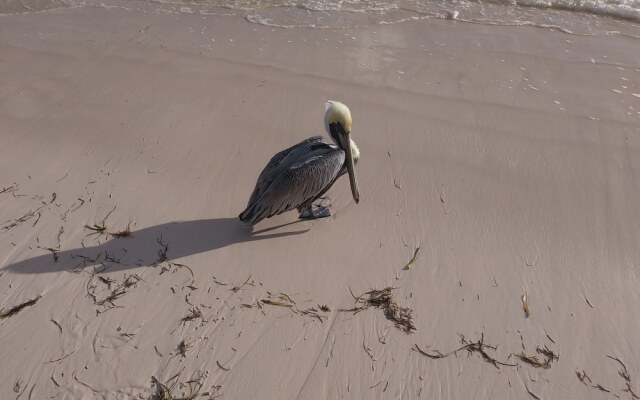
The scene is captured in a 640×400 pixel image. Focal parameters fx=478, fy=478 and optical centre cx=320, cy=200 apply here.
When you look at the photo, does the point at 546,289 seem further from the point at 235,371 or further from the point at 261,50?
the point at 261,50

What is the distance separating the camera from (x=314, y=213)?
3.76 m

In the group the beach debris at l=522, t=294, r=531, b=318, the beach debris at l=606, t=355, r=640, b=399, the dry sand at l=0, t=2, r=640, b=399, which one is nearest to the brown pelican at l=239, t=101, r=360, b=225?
the dry sand at l=0, t=2, r=640, b=399

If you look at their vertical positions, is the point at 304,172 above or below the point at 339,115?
below

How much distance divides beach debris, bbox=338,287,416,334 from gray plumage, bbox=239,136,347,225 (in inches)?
33.1

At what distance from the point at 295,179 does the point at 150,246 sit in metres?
1.16

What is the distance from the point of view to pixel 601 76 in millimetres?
5633

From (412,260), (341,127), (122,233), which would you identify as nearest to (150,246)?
(122,233)

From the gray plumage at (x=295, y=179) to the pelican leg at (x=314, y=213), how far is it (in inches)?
7.8

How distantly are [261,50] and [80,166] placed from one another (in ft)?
9.79

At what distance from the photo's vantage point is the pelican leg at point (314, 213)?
373 centimetres

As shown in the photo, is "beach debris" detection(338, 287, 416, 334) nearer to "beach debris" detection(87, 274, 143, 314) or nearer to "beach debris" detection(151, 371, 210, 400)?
"beach debris" detection(151, 371, 210, 400)

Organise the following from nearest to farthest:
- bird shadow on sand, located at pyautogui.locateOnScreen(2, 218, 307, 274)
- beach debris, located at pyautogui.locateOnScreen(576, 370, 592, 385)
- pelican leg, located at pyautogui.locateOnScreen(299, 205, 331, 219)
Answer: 1. beach debris, located at pyautogui.locateOnScreen(576, 370, 592, 385)
2. bird shadow on sand, located at pyautogui.locateOnScreen(2, 218, 307, 274)
3. pelican leg, located at pyautogui.locateOnScreen(299, 205, 331, 219)

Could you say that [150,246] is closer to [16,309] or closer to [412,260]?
[16,309]

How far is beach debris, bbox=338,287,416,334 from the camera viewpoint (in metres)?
2.95
